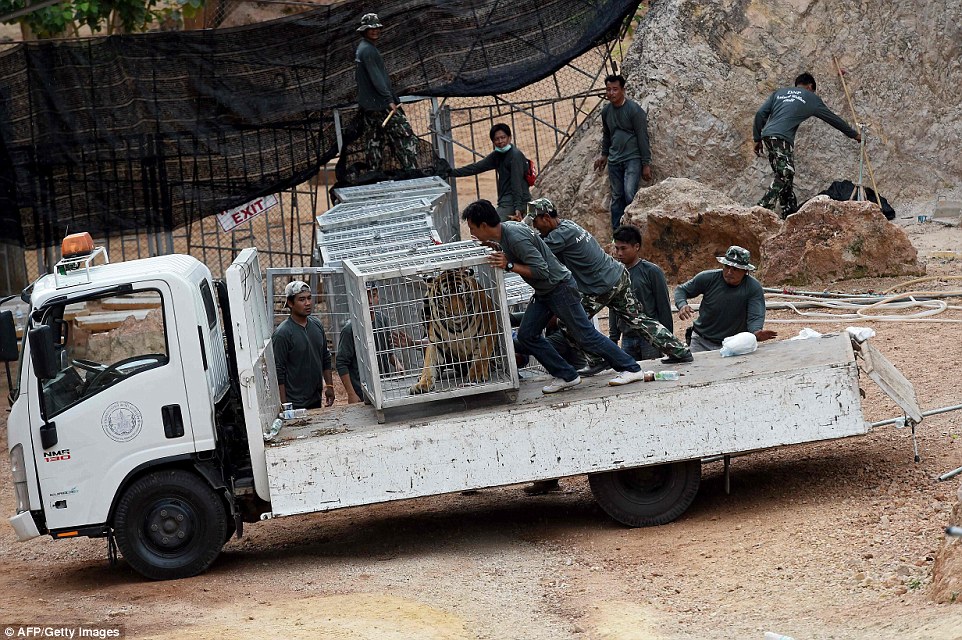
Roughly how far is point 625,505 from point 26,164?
9517 millimetres

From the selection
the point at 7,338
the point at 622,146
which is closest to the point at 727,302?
the point at 7,338

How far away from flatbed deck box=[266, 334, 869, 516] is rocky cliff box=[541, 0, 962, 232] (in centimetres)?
978

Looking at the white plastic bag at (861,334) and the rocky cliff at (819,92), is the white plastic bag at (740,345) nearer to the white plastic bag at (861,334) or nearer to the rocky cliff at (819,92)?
the white plastic bag at (861,334)

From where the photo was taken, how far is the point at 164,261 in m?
7.90

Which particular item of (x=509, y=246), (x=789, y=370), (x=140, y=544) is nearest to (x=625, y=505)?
(x=789, y=370)

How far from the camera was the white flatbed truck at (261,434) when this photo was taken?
24.3 feet

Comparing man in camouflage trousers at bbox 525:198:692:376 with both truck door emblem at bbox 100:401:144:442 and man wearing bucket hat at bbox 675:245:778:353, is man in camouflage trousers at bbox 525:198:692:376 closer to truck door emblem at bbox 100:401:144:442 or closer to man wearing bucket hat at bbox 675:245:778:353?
man wearing bucket hat at bbox 675:245:778:353

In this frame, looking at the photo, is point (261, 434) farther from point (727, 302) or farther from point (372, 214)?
point (372, 214)

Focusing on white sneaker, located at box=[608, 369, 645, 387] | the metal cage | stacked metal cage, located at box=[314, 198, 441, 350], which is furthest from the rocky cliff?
white sneaker, located at box=[608, 369, 645, 387]

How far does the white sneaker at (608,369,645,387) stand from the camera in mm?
7770

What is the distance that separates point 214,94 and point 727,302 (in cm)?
829

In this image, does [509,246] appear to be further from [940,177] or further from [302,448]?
[940,177]

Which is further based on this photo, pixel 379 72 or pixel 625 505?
pixel 379 72

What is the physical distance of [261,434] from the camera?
742 cm
